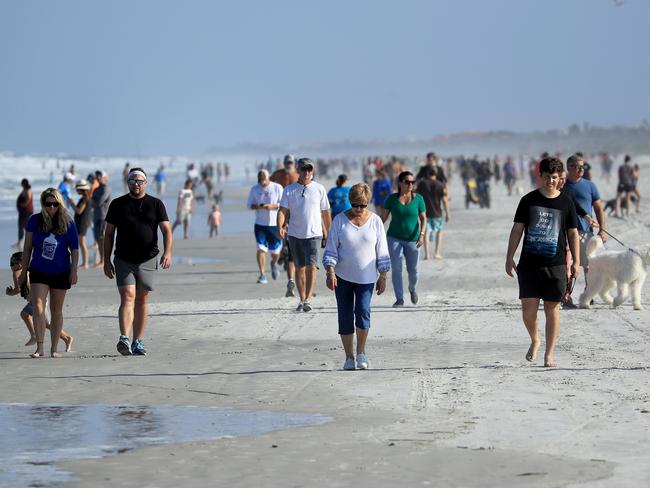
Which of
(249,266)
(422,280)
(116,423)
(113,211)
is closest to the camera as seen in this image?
(116,423)

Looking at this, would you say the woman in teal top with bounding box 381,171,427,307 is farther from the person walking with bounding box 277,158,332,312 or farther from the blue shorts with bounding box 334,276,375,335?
the blue shorts with bounding box 334,276,375,335

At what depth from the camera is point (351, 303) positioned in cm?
1009

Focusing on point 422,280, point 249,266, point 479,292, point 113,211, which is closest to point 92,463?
point 113,211

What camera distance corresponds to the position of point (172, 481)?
6609mm

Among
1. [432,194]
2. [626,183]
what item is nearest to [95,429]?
[432,194]

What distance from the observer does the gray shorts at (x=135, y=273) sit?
11.0 meters

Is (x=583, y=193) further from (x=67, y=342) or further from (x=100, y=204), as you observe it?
(x=100, y=204)

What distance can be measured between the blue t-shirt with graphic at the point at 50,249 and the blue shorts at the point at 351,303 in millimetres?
2437

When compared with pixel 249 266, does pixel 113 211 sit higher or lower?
higher

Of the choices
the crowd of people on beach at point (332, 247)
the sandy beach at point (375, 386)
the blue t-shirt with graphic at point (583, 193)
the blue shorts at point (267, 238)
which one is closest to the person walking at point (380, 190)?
the sandy beach at point (375, 386)

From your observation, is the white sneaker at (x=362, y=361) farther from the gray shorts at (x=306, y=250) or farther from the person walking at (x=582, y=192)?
the person walking at (x=582, y=192)

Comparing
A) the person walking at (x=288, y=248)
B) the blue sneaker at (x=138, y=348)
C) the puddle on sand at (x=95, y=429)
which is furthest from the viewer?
the person walking at (x=288, y=248)

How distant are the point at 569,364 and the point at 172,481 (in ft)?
15.0

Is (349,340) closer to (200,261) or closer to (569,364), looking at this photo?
(569,364)
